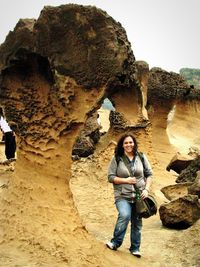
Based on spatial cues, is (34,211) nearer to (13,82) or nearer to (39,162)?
(39,162)

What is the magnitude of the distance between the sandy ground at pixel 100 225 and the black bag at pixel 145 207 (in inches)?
19.1

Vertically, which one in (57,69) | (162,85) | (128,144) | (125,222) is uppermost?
(162,85)

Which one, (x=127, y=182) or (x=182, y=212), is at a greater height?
(x=127, y=182)

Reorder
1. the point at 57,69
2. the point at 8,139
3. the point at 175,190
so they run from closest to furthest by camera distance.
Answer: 1. the point at 57,69
2. the point at 175,190
3. the point at 8,139

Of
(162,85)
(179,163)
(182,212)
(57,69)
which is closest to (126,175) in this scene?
(57,69)

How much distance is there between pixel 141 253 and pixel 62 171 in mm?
1197

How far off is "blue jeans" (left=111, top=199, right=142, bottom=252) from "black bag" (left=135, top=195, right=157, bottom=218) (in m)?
0.10

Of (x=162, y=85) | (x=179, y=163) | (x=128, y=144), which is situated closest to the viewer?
(x=128, y=144)

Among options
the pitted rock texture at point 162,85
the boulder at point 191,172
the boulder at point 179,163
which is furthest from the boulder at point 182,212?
the pitted rock texture at point 162,85

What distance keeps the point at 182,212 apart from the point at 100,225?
1.16 m

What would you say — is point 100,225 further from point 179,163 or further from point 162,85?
point 162,85

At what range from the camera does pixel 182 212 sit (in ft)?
19.2

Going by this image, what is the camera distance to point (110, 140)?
9555mm

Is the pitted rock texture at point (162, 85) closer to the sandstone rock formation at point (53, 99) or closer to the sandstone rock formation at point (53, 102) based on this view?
the sandstone rock formation at point (53, 102)
